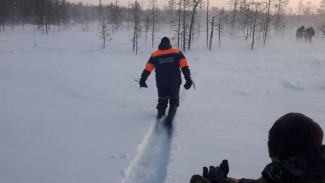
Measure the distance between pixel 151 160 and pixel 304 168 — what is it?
121 inches

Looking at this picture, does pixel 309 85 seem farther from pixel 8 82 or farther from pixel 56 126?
pixel 8 82

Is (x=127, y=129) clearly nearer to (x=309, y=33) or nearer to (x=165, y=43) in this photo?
(x=165, y=43)

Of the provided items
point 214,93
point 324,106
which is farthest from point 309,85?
point 214,93

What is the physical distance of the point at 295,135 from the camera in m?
1.89

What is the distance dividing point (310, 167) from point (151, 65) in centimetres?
511

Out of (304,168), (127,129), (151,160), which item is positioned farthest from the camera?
(127,129)

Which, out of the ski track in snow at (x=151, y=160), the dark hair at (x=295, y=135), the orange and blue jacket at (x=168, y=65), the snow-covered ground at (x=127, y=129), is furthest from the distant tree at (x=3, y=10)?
the dark hair at (x=295, y=135)

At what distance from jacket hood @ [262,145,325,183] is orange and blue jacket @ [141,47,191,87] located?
483cm

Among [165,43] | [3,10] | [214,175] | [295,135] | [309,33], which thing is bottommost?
[214,175]

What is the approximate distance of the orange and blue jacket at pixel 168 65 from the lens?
6.52 metres

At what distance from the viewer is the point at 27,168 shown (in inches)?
162

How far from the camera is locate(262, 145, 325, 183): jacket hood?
1.82 meters

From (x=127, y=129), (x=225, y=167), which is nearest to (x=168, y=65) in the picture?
(x=127, y=129)

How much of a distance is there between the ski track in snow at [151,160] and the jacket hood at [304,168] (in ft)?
7.86
